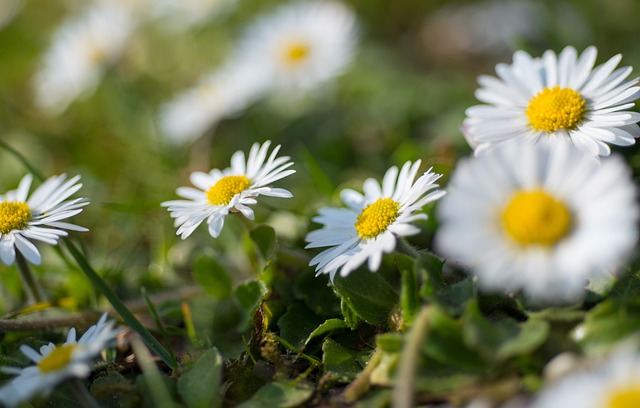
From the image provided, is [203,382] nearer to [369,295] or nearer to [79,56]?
[369,295]

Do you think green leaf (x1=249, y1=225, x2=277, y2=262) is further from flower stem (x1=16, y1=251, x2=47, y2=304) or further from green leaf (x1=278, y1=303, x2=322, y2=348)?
flower stem (x1=16, y1=251, x2=47, y2=304)

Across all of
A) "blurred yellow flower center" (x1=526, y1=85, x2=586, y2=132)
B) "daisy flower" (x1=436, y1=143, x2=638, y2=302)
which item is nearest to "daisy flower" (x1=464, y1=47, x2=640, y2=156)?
"blurred yellow flower center" (x1=526, y1=85, x2=586, y2=132)

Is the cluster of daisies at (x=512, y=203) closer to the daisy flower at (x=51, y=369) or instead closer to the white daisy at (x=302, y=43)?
the daisy flower at (x=51, y=369)

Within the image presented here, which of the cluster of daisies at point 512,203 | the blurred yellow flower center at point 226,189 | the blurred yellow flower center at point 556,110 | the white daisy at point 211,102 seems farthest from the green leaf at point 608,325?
the white daisy at point 211,102

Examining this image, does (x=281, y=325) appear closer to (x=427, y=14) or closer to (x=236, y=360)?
(x=236, y=360)

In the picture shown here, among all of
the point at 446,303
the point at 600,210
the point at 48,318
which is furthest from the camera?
the point at 48,318

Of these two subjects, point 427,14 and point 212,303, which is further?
point 427,14

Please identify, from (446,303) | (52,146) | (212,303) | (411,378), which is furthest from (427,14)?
(411,378)
